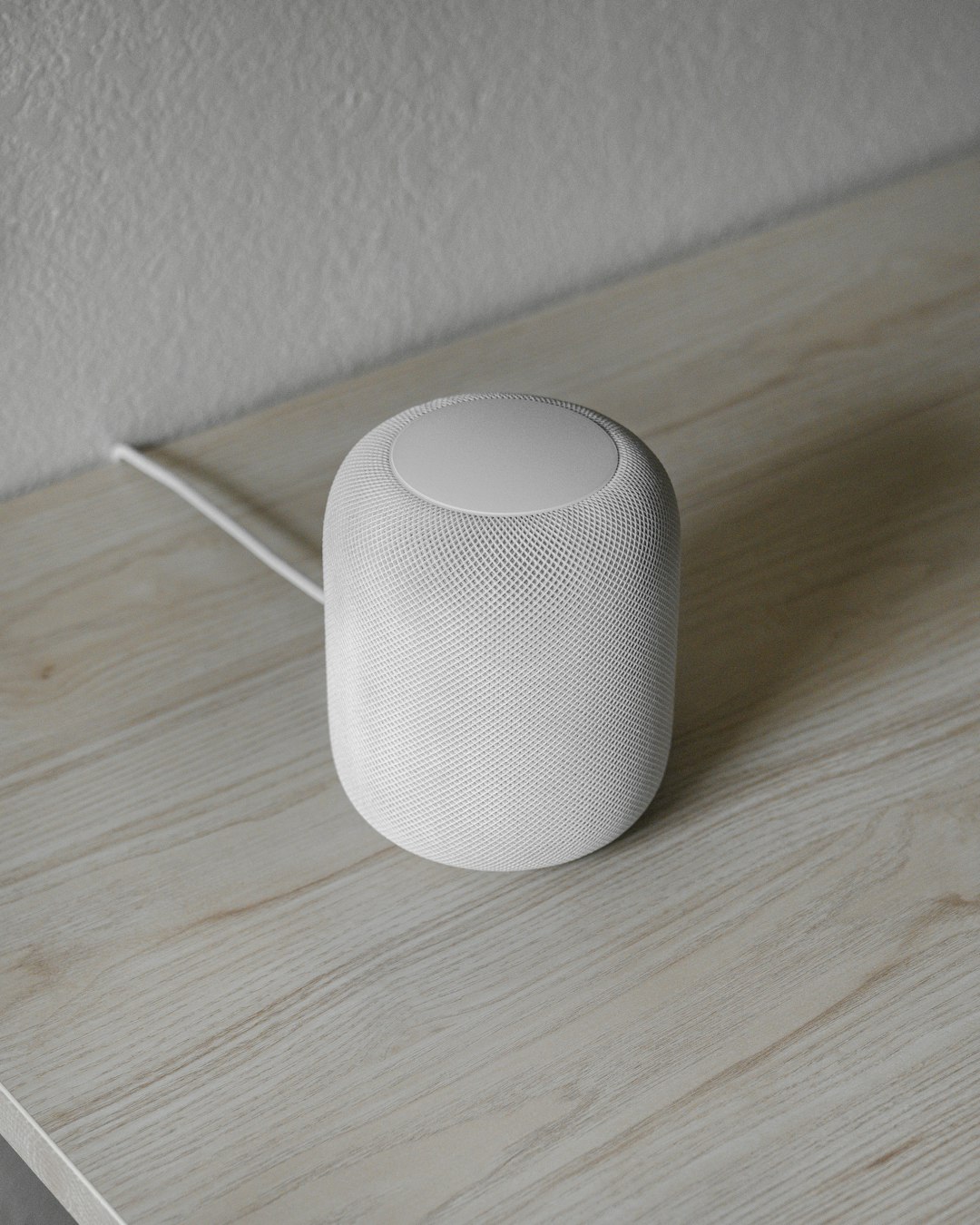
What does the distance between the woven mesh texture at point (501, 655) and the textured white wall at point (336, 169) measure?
301mm

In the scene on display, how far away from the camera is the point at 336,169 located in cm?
75

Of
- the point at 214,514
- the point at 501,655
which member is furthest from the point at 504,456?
the point at 214,514

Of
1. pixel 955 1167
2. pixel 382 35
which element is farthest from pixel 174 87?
pixel 955 1167

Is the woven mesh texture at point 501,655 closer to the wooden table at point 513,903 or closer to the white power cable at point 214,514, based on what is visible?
the wooden table at point 513,903

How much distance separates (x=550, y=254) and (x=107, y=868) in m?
0.53

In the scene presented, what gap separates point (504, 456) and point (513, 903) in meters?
0.17

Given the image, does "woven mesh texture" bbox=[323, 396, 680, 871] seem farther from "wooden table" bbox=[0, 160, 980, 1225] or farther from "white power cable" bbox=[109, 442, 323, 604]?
"white power cable" bbox=[109, 442, 323, 604]

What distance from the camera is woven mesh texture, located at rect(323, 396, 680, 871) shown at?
41cm

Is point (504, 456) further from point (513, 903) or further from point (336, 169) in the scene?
point (336, 169)

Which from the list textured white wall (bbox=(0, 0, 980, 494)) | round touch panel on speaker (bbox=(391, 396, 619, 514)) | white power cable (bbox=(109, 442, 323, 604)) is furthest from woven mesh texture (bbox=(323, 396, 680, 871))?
textured white wall (bbox=(0, 0, 980, 494))

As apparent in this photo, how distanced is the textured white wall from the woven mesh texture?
11.8 inches

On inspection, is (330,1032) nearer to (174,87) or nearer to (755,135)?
(174,87)

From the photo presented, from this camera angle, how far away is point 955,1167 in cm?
39

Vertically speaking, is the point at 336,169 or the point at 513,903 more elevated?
the point at 336,169
